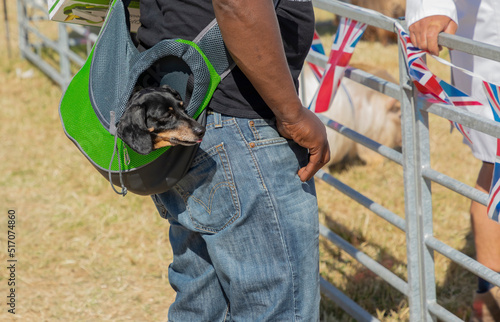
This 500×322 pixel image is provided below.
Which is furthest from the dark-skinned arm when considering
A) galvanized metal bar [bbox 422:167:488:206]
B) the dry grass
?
the dry grass

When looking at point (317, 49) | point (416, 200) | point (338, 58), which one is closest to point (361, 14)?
point (338, 58)

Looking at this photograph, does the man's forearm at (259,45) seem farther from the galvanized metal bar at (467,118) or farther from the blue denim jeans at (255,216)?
the galvanized metal bar at (467,118)

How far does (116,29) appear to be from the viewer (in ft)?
5.02

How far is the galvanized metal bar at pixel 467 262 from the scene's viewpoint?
191 centimetres

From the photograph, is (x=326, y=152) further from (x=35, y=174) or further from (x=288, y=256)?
(x=35, y=174)

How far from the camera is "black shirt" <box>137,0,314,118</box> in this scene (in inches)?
56.3

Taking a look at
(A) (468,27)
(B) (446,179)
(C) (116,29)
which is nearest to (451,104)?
(B) (446,179)

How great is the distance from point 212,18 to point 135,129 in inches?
12.1

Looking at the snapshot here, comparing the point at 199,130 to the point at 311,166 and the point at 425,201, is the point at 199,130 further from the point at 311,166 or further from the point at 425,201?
the point at 425,201

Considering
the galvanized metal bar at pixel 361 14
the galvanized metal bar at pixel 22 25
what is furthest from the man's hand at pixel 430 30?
the galvanized metal bar at pixel 22 25

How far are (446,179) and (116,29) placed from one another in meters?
1.15

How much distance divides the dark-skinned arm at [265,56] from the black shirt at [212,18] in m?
0.09

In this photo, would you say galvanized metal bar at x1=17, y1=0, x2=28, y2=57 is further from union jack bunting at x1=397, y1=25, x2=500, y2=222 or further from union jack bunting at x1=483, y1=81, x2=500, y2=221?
union jack bunting at x1=483, y1=81, x2=500, y2=221

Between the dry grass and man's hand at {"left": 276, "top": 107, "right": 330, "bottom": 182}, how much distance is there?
1.44 metres
